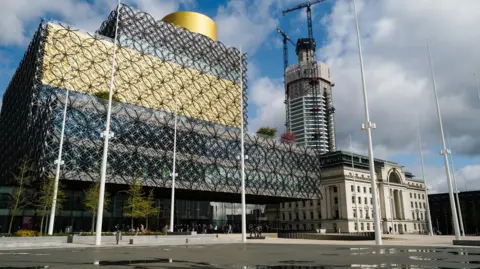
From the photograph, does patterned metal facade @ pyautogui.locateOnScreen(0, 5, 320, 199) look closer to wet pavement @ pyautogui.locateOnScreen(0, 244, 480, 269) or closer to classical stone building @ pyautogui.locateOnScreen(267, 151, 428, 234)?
classical stone building @ pyautogui.locateOnScreen(267, 151, 428, 234)

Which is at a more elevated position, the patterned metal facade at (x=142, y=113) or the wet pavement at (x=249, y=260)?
the patterned metal facade at (x=142, y=113)

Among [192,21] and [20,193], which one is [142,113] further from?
[192,21]

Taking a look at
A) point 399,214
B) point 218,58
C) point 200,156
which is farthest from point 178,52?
point 399,214

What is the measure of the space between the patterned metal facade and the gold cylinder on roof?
4.44 metres

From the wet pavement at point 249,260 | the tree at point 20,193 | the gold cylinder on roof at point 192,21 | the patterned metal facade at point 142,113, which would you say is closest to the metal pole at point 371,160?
the wet pavement at point 249,260

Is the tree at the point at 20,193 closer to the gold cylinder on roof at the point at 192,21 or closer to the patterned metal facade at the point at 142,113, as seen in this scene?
the patterned metal facade at the point at 142,113

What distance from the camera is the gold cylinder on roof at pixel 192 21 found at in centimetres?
9069

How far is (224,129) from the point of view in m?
70.6

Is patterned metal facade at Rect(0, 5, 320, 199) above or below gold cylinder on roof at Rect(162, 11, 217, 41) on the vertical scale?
below

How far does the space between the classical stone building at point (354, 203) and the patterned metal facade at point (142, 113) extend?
26.2m

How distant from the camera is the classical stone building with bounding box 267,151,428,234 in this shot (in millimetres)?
105688

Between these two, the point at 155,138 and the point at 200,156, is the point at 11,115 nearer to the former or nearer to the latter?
the point at 155,138

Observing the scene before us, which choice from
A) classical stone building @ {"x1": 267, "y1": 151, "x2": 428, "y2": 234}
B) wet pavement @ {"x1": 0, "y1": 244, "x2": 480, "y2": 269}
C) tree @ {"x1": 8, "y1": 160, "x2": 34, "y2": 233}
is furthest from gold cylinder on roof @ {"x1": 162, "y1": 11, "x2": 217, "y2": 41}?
wet pavement @ {"x1": 0, "y1": 244, "x2": 480, "y2": 269}

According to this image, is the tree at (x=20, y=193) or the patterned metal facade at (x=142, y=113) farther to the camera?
the patterned metal facade at (x=142, y=113)
